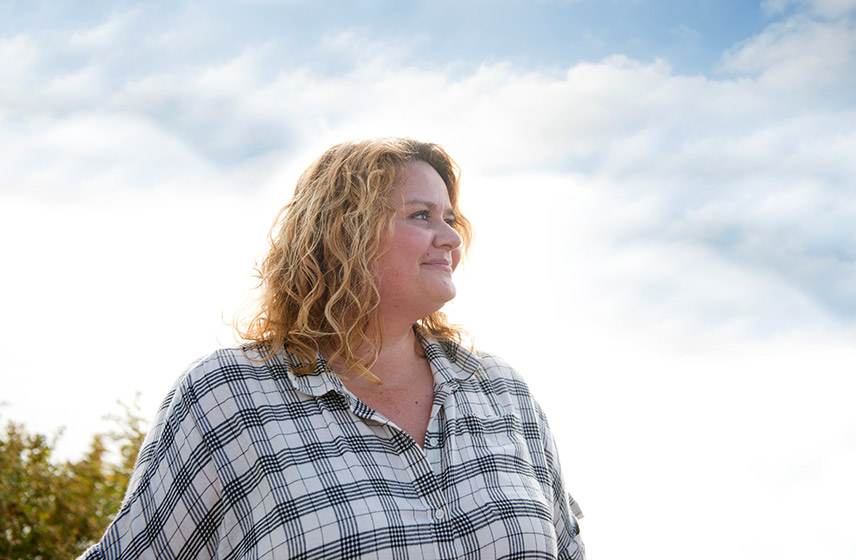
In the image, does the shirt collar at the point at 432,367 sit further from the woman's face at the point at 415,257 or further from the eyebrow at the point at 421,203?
the eyebrow at the point at 421,203

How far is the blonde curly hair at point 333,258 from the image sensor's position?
75.9 inches

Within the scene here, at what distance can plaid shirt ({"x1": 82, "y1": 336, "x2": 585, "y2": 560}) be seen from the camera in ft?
5.22

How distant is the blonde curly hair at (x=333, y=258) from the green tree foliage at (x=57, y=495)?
4.88ft

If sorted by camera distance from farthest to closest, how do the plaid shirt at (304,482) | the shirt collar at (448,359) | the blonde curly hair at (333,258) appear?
the shirt collar at (448,359)
the blonde curly hair at (333,258)
the plaid shirt at (304,482)

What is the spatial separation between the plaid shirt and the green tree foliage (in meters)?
1.56

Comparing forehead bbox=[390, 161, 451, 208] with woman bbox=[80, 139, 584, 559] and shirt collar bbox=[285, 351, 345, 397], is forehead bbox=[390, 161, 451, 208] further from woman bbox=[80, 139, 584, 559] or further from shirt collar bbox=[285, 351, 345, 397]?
shirt collar bbox=[285, 351, 345, 397]

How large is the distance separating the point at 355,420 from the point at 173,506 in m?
0.47

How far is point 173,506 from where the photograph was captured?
1656mm

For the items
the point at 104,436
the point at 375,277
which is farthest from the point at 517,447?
the point at 104,436

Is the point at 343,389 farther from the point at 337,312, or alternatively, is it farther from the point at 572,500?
the point at 572,500

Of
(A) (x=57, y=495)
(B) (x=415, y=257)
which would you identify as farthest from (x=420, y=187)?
(A) (x=57, y=495)

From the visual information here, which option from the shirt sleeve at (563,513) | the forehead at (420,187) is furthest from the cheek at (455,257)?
the shirt sleeve at (563,513)

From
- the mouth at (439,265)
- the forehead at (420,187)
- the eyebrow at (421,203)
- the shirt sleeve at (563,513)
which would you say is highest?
the forehead at (420,187)

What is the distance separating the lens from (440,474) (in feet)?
5.79
